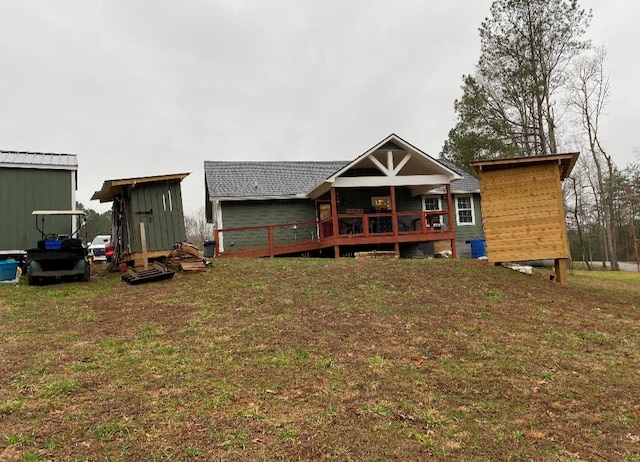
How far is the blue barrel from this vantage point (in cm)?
2025

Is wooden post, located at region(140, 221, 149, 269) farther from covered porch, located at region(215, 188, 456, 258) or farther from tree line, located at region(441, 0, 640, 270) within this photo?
tree line, located at region(441, 0, 640, 270)

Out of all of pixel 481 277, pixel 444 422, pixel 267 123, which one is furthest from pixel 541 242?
pixel 267 123

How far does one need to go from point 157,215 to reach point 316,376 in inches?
327

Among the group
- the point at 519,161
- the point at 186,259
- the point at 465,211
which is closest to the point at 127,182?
the point at 186,259

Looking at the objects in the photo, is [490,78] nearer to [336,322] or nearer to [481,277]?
[481,277]

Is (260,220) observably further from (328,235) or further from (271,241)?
(328,235)

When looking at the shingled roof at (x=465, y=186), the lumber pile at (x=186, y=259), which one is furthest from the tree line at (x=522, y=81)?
the lumber pile at (x=186, y=259)

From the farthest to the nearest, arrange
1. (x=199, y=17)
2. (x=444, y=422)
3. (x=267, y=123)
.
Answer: (x=267, y=123) → (x=199, y=17) → (x=444, y=422)

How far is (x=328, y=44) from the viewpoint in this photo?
65.8 feet

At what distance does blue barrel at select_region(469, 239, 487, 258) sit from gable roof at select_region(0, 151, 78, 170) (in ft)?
57.9

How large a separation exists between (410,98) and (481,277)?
19.6 m

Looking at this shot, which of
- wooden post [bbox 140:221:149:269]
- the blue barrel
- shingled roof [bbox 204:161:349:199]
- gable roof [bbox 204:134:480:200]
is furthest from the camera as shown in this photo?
the blue barrel

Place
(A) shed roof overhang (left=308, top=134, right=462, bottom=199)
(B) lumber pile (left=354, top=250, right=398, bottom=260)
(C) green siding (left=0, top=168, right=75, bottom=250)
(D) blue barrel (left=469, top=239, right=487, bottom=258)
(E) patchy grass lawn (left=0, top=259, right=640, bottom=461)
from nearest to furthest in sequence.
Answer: (E) patchy grass lawn (left=0, top=259, right=640, bottom=461)
(C) green siding (left=0, top=168, right=75, bottom=250)
(B) lumber pile (left=354, top=250, right=398, bottom=260)
(A) shed roof overhang (left=308, top=134, right=462, bottom=199)
(D) blue barrel (left=469, top=239, right=487, bottom=258)

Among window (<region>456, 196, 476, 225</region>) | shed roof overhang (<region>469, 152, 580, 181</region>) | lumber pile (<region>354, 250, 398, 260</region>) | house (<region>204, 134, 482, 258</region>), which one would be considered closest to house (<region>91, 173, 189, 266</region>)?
house (<region>204, 134, 482, 258</region>)
